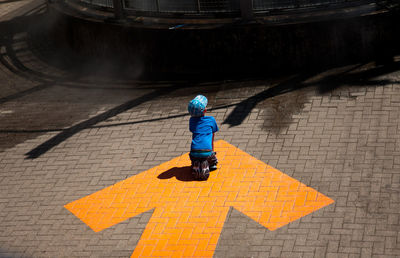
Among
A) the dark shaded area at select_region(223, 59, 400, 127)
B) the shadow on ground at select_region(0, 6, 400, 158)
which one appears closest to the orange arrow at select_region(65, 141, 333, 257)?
the shadow on ground at select_region(0, 6, 400, 158)

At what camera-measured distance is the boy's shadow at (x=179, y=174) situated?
9266 mm

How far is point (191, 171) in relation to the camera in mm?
9406

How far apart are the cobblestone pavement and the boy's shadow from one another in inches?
14.6

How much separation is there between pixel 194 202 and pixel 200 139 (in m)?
1.00

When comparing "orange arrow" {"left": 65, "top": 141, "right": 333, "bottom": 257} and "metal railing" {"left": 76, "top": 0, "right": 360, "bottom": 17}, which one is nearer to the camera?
"orange arrow" {"left": 65, "top": 141, "right": 333, "bottom": 257}

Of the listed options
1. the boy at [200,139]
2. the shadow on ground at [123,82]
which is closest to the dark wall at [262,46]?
the shadow on ground at [123,82]

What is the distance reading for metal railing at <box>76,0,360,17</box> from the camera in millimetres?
12453

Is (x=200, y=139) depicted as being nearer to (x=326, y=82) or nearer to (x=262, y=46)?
(x=326, y=82)

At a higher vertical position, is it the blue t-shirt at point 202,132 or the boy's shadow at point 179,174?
the blue t-shirt at point 202,132

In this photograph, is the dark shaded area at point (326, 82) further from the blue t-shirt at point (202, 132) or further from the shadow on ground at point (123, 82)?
the blue t-shirt at point (202, 132)

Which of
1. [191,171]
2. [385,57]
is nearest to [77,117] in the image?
[191,171]

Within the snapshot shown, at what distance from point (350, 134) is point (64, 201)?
4670 mm

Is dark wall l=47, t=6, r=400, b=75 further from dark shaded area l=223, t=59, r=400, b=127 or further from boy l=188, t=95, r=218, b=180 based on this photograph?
boy l=188, t=95, r=218, b=180

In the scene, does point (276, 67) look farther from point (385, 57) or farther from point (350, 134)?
point (350, 134)
